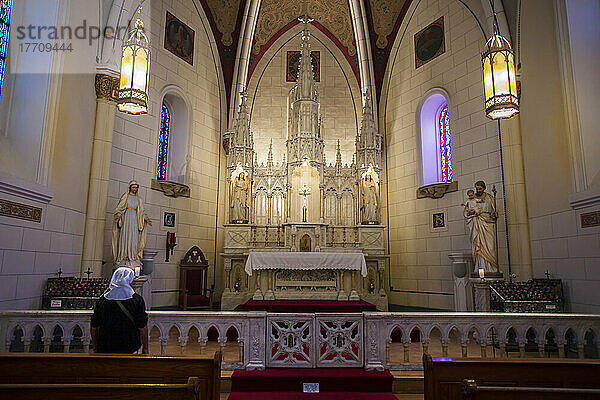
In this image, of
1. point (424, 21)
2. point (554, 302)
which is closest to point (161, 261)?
point (554, 302)

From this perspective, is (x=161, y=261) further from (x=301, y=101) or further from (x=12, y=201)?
(x=301, y=101)

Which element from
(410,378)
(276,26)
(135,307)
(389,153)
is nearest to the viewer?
(135,307)

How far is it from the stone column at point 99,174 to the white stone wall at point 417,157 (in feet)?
27.1

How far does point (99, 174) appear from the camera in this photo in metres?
9.15

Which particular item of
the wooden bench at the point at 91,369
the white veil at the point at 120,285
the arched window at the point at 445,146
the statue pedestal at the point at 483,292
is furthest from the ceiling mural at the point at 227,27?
the wooden bench at the point at 91,369

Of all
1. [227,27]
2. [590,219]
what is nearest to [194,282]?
[227,27]

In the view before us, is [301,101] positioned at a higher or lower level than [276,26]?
lower

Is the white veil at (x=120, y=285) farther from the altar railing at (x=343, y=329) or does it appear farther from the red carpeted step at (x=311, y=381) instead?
the red carpeted step at (x=311, y=381)

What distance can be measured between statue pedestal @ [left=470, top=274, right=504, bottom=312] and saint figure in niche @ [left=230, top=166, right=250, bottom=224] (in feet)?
21.6

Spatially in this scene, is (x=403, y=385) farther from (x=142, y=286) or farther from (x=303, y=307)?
(x=142, y=286)

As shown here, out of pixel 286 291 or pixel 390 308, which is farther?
pixel 390 308

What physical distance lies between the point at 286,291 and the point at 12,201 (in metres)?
6.56

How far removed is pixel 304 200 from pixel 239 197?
1.94 m

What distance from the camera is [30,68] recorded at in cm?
755
